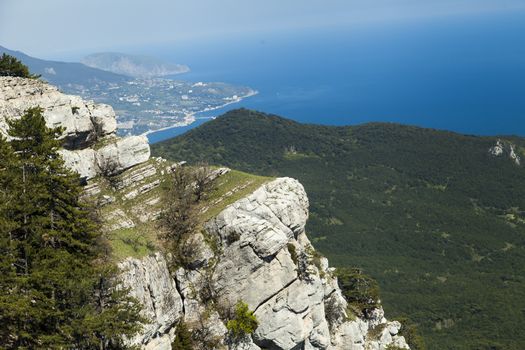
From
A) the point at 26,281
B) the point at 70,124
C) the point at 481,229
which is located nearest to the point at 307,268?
the point at 26,281

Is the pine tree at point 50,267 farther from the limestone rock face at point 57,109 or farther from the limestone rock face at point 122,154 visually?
the limestone rock face at point 122,154

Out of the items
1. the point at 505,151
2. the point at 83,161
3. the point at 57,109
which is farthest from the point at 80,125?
the point at 505,151

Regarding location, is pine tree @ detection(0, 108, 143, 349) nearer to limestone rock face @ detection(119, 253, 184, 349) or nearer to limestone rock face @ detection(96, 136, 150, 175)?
limestone rock face @ detection(119, 253, 184, 349)

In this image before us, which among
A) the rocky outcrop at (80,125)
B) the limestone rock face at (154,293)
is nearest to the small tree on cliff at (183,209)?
the limestone rock face at (154,293)

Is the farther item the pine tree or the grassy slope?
the grassy slope

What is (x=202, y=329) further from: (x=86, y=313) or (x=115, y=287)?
(x=86, y=313)

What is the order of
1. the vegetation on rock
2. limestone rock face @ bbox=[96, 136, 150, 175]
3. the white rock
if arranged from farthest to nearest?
limestone rock face @ bbox=[96, 136, 150, 175] → the white rock → the vegetation on rock

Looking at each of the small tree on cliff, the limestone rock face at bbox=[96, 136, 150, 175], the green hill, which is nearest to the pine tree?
the small tree on cliff
